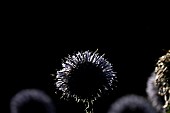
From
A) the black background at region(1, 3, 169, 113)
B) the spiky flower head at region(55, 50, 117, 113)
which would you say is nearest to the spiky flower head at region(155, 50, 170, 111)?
the spiky flower head at region(55, 50, 117, 113)

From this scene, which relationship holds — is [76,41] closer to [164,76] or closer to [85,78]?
Answer: [85,78]

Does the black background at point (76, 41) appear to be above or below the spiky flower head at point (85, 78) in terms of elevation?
above

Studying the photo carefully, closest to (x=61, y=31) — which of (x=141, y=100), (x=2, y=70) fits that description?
(x=2, y=70)

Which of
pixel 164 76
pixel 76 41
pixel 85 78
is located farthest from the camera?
pixel 76 41

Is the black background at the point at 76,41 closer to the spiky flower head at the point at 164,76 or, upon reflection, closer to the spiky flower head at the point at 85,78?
the spiky flower head at the point at 85,78

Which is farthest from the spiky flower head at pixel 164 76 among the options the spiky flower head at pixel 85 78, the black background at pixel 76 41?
the black background at pixel 76 41

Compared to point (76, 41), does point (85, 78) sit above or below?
below

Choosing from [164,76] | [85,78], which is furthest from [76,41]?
[164,76]
